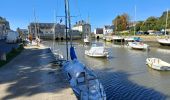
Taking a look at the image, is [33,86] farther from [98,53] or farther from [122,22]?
[122,22]

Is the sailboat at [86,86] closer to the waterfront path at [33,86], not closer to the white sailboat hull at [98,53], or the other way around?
the waterfront path at [33,86]

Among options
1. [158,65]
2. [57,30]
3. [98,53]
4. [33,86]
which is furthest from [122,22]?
[33,86]

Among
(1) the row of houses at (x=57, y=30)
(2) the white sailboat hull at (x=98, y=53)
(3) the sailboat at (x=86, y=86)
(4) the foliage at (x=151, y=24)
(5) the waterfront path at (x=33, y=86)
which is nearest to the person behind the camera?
(5) the waterfront path at (x=33, y=86)

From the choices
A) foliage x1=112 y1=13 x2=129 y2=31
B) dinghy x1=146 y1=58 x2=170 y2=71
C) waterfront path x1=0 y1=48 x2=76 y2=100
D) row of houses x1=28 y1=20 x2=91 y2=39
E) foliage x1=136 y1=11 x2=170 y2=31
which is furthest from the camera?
foliage x1=112 y1=13 x2=129 y2=31

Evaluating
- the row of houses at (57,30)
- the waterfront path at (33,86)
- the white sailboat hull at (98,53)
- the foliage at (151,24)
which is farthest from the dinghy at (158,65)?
the foliage at (151,24)

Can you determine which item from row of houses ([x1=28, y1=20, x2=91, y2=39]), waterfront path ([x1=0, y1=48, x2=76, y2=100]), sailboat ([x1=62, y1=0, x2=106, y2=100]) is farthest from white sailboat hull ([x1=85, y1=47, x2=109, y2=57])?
row of houses ([x1=28, y1=20, x2=91, y2=39])

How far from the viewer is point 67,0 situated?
2562 centimetres

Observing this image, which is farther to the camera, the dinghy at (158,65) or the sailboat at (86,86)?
the dinghy at (158,65)

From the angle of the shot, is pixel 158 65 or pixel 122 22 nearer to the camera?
pixel 158 65

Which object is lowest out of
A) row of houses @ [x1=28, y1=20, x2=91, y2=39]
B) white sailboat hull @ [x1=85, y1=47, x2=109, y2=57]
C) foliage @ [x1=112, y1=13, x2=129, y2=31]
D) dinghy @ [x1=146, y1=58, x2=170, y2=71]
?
dinghy @ [x1=146, y1=58, x2=170, y2=71]

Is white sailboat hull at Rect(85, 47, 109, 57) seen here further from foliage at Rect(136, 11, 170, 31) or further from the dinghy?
foliage at Rect(136, 11, 170, 31)

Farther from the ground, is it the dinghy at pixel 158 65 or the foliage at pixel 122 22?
the foliage at pixel 122 22

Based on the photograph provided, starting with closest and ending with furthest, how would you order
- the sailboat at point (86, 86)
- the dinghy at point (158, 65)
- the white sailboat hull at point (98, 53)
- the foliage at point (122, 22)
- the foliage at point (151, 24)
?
the sailboat at point (86, 86), the dinghy at point (158, 65), the white sailboat hull at point (98, 53), the foliage at point (151, 24), the foliage at point (122, 22)

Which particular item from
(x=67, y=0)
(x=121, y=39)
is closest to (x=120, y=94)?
(x=67, y=0)
